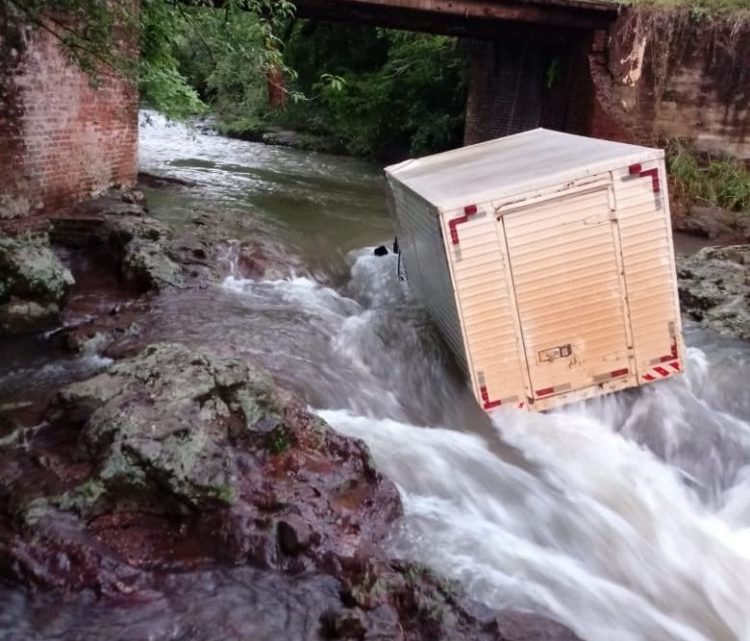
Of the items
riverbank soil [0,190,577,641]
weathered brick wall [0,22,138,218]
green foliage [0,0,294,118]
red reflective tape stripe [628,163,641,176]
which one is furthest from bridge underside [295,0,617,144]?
riverbank soil [0,190,577,641]

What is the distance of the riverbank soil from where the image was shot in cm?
488

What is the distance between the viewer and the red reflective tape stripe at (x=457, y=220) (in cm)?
732

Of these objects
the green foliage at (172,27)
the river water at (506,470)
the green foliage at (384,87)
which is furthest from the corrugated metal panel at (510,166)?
the green foliage at (384,87)

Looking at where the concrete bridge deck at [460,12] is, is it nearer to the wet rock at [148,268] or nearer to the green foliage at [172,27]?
the green foliage at [172,27]

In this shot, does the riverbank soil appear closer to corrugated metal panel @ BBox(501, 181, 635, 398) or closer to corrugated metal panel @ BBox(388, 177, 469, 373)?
corrugated metal panel @ BBox(388, 177, 469, 373)

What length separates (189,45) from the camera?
10.1 metres

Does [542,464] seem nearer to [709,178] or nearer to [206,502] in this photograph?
[206,502]

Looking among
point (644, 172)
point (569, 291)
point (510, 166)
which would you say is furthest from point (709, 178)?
point (569, 291)

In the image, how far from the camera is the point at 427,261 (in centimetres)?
882

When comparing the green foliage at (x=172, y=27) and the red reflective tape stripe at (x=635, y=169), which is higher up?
the green foliage at (x=172, y=27)

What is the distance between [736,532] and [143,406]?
17.5 feet

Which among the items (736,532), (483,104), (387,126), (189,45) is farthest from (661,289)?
(387,126)

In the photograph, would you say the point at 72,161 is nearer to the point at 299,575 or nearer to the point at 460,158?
the point at 460,158

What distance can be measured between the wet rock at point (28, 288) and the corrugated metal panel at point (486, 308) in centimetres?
519
